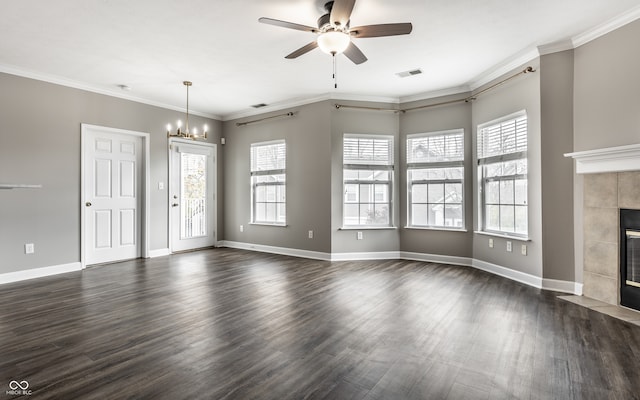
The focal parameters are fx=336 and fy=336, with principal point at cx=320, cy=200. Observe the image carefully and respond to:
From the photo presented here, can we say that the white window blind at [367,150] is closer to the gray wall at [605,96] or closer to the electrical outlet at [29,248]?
the gray wall at [605,96]

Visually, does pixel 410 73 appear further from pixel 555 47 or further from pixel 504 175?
pixel 504 175

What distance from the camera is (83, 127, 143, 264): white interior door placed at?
5.36 meters

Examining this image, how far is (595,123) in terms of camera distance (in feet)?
12.0

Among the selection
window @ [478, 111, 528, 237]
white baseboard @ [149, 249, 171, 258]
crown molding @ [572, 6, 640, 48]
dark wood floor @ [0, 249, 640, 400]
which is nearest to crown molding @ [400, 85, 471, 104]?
window @ [478, 111, 528, 237]

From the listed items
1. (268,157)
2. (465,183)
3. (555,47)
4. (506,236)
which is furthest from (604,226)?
(268,157)

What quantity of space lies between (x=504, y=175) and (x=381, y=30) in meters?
2.90

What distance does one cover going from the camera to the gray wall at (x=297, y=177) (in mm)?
5914

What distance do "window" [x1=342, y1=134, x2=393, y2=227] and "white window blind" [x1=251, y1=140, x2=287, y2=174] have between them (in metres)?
A: 1.36

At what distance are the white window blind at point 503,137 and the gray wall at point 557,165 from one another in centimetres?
35

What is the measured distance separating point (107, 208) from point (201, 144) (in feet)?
7.24

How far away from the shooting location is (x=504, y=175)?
4.69 metres

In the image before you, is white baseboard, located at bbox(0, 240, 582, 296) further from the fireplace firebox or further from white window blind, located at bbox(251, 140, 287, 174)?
white window blind, located at bbox(251, 140, 287, 174)

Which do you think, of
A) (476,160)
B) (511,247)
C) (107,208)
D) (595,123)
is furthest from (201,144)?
(595,123)

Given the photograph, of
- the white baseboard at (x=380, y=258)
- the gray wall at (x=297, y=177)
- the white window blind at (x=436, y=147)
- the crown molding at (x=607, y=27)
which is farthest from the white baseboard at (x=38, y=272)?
the crown molding at (x=607, y=27)
